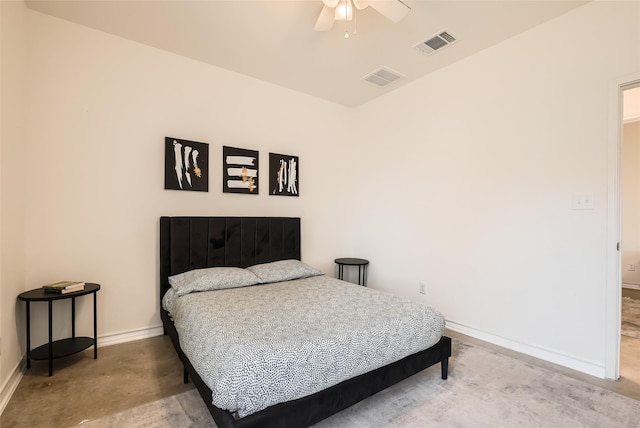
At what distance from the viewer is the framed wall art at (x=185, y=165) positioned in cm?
302

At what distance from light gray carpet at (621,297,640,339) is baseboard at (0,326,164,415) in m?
4.75

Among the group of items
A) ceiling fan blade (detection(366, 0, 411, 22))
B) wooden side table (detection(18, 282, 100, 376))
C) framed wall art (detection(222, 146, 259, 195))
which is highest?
ceiling fan blade (detection(366, 0, 411, 22))

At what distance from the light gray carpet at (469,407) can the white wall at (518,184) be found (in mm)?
471

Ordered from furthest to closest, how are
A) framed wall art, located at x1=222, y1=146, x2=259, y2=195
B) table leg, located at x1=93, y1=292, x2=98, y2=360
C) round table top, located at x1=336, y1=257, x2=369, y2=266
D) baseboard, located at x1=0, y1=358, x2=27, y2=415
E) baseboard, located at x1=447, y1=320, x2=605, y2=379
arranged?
round table top, located at x1=336, y1=257, x2=369, y2=266
framed wall art, located at x1=222, y1=146, x2=259, y2=195
table leg, located at x1=93, y1=292, x2=98, y2=360
baseboard, located at x1=447, y1=320, x2=605, y2=379
baseboard, located at x1=0, y1=358, x2=27, y2=415

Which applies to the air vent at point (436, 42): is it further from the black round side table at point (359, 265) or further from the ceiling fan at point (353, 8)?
the black round side table at point (359, 265)

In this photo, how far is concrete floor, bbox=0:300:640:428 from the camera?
1.78 meters

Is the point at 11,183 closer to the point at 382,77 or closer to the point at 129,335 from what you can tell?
the point at 129,335

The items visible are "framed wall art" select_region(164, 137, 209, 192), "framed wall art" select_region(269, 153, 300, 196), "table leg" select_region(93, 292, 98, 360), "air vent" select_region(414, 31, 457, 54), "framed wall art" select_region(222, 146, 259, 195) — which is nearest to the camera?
"table leg" select_region(93, 292, 98, 360)

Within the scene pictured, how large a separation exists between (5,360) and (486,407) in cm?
311

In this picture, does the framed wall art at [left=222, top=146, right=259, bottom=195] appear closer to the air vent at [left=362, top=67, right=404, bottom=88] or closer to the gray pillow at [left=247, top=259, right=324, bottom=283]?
the gray pillow at [left=247, top=259, right=324, bottom=283]

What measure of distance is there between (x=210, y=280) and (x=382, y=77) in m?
2.93

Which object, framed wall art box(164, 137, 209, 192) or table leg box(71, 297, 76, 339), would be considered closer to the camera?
table leg box(71, 297, 76, 339)

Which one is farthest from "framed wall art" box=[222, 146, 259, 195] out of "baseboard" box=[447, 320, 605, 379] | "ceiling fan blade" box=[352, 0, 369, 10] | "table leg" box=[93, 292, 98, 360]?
"baseboard" box=[447, 320, 605, 379]

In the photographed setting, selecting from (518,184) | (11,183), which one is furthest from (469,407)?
(11,183)
